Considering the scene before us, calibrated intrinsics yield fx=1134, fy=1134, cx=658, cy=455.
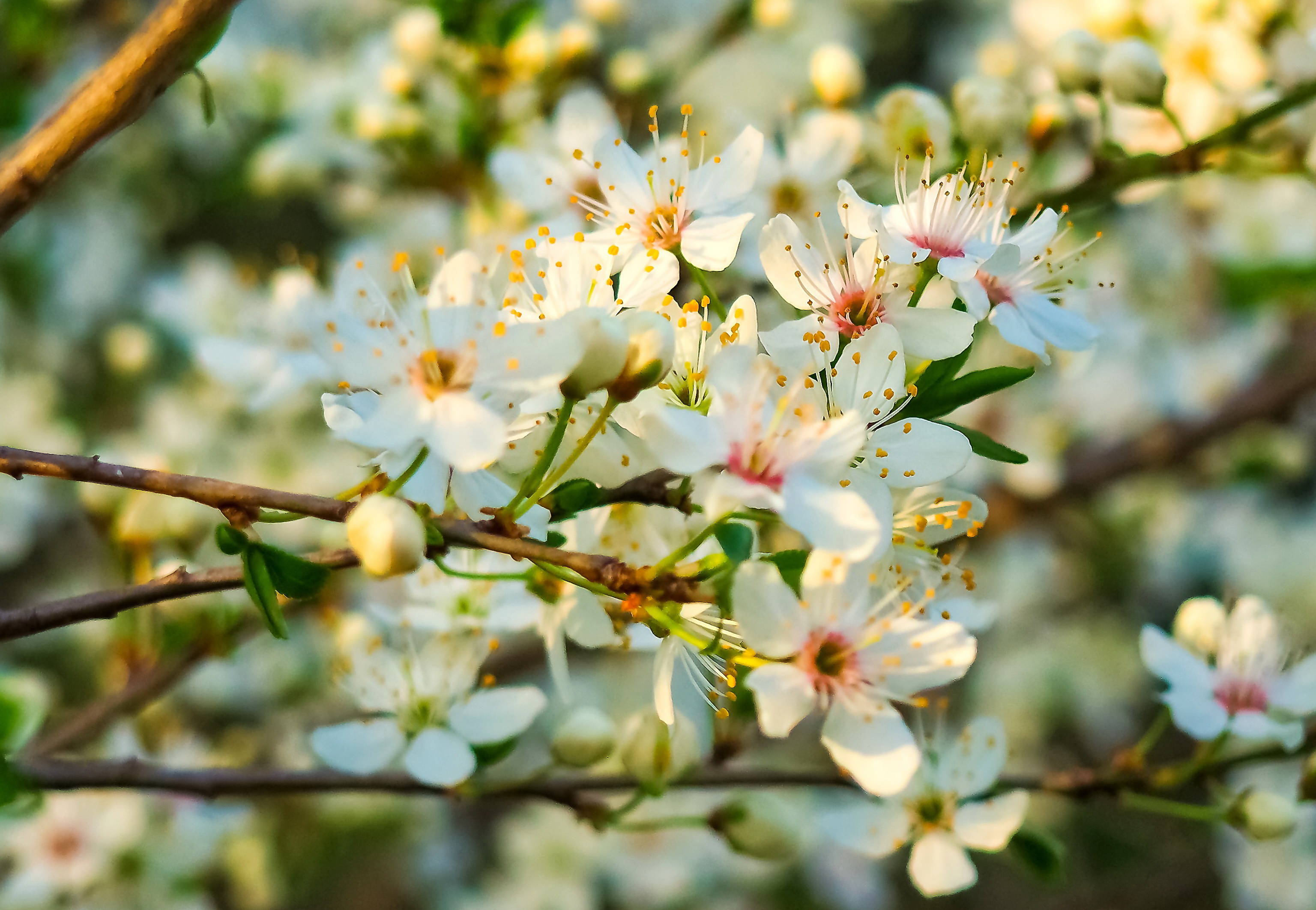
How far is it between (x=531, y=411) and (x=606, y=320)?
3.1 inches

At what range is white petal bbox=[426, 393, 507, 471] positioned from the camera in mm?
627

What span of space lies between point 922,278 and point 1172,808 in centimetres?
53

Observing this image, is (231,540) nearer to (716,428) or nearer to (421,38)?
(716,428)

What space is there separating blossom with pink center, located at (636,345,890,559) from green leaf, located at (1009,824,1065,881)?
470 mm

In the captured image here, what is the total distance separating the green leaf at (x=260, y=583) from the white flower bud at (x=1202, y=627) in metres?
0.81

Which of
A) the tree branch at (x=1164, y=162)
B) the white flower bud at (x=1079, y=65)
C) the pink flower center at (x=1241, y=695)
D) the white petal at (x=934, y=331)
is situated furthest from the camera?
the white flower bud at (x=1079, y=65)

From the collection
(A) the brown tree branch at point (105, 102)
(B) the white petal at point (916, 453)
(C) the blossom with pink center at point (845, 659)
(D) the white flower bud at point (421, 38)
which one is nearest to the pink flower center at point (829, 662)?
(C) the blossom with pink center at point (845, 659)

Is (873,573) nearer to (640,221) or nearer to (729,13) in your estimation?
(640,221)

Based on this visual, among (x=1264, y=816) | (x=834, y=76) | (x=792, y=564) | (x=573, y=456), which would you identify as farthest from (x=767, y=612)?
(x=834, y=76)

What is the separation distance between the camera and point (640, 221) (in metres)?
0.88

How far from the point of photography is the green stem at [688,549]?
0.64 metres

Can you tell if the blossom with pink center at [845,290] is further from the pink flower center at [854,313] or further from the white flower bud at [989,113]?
the white flower bud at [989,113]

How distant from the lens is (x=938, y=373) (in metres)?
0.76

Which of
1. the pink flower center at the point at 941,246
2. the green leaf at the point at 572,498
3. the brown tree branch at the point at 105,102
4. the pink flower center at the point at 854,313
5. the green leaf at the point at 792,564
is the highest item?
the brown tree branch at the point at 105,102
